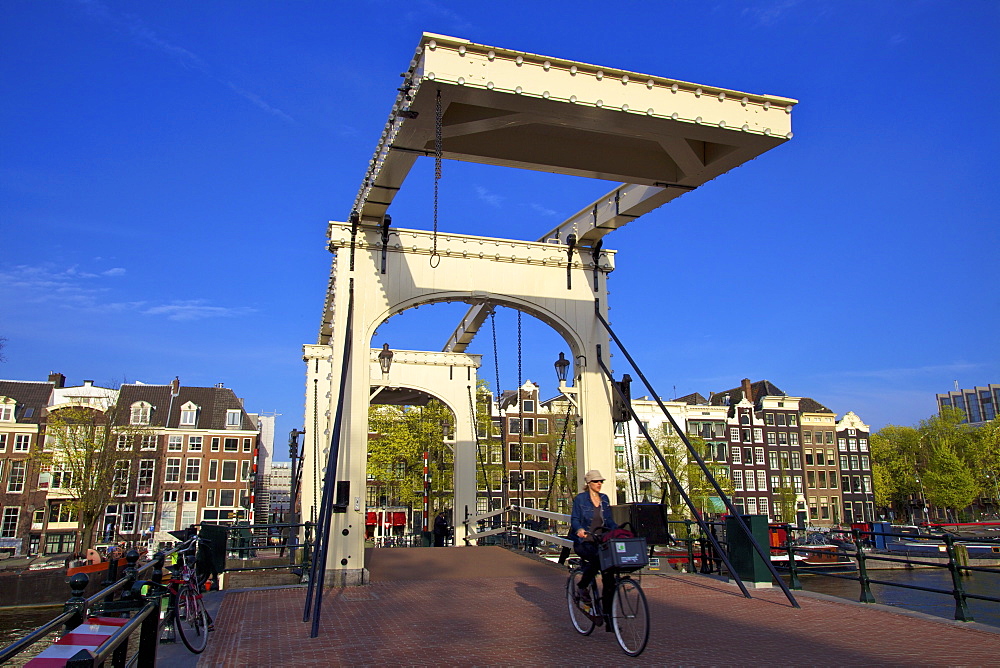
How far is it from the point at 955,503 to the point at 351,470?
4982 centimetres

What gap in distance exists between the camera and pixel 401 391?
20.3m

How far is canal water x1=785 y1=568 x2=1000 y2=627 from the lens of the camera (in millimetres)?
19891

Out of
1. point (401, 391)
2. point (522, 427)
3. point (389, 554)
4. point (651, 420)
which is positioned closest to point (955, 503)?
point (651, 420)

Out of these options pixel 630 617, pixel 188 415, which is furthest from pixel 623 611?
pixel 188 415

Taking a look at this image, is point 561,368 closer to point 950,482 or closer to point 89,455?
point 89,455

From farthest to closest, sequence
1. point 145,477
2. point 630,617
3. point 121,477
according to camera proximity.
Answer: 1. point 145,477
2. point 121,477
3. point 630,617

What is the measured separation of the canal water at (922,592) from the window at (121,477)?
106 feet

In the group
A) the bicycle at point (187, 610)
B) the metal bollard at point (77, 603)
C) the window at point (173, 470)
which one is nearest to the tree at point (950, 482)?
the window at point (173, 470)

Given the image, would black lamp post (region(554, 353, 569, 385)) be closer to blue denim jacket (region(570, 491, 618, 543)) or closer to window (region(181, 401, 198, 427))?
blue denim jacket (region(570, 491, 618, 543))

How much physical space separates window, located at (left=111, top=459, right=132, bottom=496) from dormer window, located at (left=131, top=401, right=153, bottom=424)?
4.89 metres

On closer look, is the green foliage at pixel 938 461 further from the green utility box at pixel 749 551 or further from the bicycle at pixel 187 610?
the bicycle at pixel 187 610

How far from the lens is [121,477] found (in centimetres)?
3966

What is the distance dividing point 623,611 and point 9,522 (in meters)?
46.7

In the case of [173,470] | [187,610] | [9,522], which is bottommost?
[9,522]
